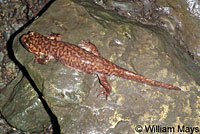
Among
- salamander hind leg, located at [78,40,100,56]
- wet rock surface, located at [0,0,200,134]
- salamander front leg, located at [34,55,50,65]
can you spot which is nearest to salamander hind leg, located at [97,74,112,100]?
wet rock surface, located at [0,0,200,134]

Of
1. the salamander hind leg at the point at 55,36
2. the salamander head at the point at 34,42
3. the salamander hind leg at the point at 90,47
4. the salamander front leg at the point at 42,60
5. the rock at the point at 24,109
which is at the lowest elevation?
the rock at the point at 24,109

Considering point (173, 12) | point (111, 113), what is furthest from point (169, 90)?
point (173, 12)

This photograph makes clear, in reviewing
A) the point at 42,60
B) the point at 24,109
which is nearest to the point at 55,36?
the point at 42,60

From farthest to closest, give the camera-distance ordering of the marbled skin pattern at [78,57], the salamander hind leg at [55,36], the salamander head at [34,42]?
1. the salamander hind leg at [55,36]
2. the salamander head at [34,42]
3. the marbled skin pattern at [78,57]

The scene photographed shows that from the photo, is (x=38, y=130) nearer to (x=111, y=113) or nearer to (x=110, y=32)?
(x=111, y=113)

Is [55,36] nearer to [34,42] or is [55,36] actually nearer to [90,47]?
[34,42]

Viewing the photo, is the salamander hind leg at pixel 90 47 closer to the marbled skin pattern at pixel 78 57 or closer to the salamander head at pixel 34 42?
the marbled skin pattern at pixel 78 57

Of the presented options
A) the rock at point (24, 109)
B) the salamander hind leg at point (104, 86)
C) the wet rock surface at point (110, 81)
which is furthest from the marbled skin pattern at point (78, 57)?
the rock at point (24, 109)

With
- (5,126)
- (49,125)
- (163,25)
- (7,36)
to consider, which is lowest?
(5,126)
